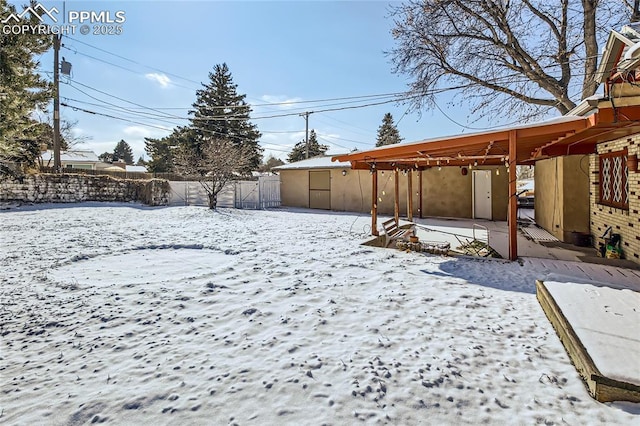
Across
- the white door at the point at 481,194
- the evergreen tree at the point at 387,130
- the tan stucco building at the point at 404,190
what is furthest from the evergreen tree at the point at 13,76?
the evergreen tree at the point at 387,130

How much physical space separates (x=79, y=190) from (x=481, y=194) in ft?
58.3

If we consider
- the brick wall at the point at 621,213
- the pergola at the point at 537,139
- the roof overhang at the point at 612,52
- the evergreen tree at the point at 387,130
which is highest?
the evergreen tree at the point at 387,130

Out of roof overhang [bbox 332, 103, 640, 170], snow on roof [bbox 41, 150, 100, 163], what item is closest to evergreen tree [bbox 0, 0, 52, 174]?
roof overhang [bbox 332, 103, 640, 170]

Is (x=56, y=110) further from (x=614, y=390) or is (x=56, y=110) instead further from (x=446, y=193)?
(x=614, y=390)

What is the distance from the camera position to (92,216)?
440 inches

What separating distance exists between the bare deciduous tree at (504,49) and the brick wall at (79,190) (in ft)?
42.0

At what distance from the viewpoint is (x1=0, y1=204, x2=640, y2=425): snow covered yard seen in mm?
1997

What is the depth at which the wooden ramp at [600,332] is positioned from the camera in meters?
2.00

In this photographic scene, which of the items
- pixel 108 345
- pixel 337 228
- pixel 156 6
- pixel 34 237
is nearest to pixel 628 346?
pixel 108 345

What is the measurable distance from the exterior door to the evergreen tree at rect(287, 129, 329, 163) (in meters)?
15.5

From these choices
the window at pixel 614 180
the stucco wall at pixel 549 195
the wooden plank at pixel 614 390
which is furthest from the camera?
the stucco wall at pixel 549 195

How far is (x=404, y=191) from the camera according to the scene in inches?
551

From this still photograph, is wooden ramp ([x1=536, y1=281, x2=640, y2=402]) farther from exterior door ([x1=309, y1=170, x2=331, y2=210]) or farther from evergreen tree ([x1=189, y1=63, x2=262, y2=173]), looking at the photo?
evergreen tree ([x1=189, y1=63, x2=262, y2=173])
